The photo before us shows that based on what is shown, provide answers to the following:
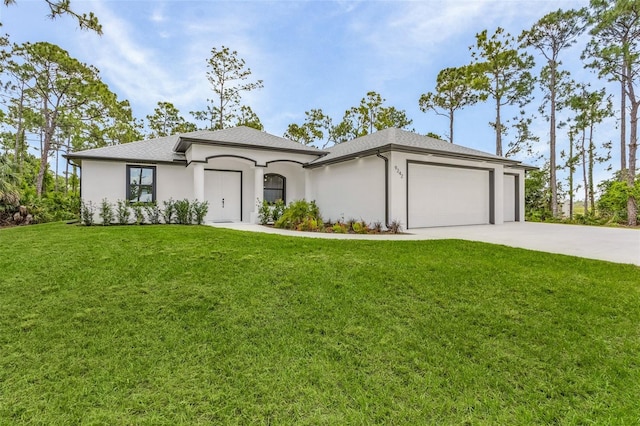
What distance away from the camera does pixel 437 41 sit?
535 inches

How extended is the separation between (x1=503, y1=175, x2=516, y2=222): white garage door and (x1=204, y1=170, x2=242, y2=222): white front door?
Result: 12.6 meters

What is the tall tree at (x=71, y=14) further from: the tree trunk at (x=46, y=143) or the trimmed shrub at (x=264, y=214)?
the tree trunk at (x=46, y=143)

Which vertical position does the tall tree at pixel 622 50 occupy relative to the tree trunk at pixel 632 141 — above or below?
above

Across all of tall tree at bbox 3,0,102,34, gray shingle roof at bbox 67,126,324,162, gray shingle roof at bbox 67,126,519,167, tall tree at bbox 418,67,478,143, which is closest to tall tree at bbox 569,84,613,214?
tall tree at bbox 418,67,478,143

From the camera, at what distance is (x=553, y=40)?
17578mm

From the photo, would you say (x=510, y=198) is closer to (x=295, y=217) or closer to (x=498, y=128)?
(x=498, y=128)

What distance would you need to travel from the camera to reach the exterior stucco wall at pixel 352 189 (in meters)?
11.0

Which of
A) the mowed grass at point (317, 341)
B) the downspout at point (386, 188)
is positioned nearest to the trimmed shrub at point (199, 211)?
the mowed grass at point (317, 341)

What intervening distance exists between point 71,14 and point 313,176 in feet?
33.4

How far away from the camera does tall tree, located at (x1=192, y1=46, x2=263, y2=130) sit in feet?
77.2

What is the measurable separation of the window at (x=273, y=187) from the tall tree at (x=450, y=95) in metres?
15.9

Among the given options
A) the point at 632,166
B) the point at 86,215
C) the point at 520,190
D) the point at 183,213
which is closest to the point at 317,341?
the point at 183,213

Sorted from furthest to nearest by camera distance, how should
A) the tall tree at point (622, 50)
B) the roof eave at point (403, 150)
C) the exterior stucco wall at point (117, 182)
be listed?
1. the tall tree at point (622, 50)
2. the exterior stucco wall at point (117, 182)
3. the roof eave at point (403, 150)

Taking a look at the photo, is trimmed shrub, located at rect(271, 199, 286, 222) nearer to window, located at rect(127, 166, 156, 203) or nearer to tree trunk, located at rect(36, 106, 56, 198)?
window, located at rect(127, 166, 156, 203)
